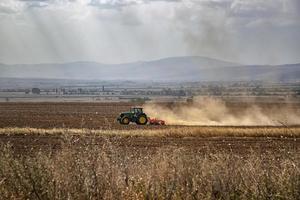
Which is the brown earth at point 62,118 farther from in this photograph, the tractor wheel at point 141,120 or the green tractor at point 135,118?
the tractor wheel at point 141,120

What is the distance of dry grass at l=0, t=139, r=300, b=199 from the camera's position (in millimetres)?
10016

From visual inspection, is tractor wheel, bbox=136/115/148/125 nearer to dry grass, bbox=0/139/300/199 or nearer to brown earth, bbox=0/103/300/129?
brown earth, bbox=0/103/300/129

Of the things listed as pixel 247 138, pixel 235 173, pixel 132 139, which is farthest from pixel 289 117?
pixel 235 173

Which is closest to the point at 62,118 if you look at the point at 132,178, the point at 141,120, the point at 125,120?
the point at 125,120

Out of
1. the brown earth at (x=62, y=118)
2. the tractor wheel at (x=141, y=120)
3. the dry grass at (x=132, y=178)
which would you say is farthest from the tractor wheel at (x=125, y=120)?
the dry grass at (x=132, y=178)

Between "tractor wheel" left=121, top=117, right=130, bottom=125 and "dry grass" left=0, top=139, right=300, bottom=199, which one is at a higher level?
"dry grass" left=0, top=139, right=300, bottom=199

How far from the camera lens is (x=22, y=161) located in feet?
36.4

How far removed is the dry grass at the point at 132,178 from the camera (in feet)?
32.9

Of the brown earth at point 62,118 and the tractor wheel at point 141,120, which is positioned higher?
the tractor wheel at point 141,120

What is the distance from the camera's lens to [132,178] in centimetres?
1073

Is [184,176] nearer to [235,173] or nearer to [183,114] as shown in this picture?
[235,173]

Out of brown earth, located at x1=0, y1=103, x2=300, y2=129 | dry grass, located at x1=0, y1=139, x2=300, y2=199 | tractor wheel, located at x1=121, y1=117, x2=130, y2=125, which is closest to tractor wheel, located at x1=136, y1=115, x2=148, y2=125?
tractor wheel, located at x1=121, y1=117, x2=130, y2=125

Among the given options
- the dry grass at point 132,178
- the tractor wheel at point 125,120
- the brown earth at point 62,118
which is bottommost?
the brown earth at point 62,118

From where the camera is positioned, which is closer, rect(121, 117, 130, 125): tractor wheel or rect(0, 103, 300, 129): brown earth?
rect(121, 117, 130, 125): tractor wheel
